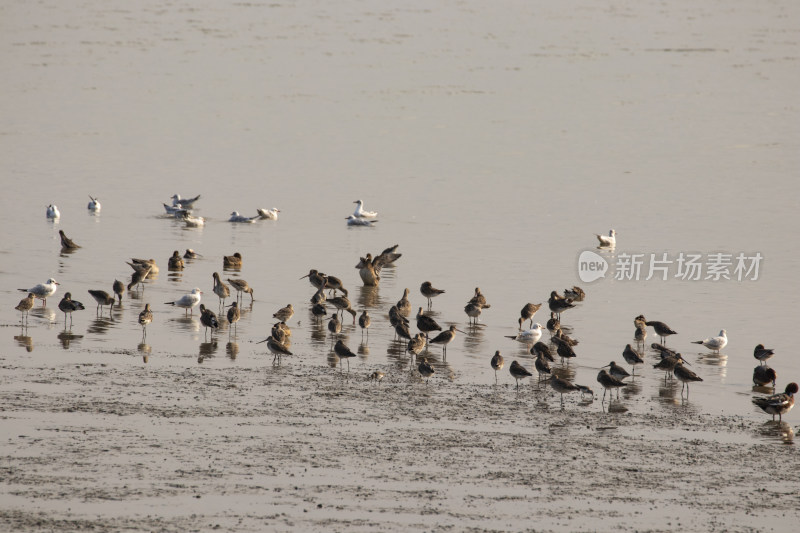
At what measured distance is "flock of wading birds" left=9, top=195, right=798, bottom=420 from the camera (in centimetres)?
1766

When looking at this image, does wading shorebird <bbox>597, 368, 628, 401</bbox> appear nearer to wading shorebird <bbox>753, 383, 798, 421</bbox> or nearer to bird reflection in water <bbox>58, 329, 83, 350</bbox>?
wading shorebird <bbox>753, 383, 798, 421</bbox>

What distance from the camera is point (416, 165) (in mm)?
48938

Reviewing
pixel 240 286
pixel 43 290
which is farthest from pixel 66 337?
pixel 240 286

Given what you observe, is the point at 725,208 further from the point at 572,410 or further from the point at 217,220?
the point at 572,410

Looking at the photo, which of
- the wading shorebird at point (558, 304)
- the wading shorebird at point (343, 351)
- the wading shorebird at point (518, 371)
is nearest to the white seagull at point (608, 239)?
the wading shorebird at point (558, 304)

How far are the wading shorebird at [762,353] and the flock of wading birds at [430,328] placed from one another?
0.06 ft

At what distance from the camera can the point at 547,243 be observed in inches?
1299

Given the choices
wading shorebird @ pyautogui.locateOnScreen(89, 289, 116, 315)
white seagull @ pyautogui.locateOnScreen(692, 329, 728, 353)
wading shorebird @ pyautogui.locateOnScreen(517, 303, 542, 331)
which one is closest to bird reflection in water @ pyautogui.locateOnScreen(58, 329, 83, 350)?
wading shorebird @ pyautogui.locateOnScreen(89, 289, 116, 315)

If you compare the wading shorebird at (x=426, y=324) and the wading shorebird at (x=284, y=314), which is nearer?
the wading shorebird at (x=426, y=324)

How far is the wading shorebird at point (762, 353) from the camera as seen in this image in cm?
1975

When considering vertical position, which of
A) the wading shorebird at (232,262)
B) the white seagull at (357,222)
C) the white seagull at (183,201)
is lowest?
the wading shorebird at (232,262)

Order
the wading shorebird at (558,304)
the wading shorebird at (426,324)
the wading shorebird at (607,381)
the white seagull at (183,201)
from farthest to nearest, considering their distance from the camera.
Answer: the white seagull at (183,201) < the wading shorebird at (558,304) < the wading shorebird at (426,324) < the wading shorebird at (607,381)

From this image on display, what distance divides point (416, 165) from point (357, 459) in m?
35.9

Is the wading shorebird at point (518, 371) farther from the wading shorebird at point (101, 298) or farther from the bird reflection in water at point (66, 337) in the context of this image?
the wading shorebird at point (101, 298)
